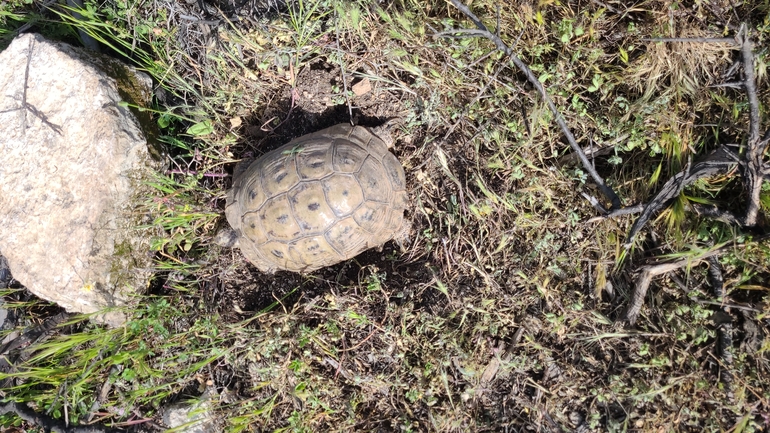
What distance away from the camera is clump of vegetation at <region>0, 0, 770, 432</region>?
279cm

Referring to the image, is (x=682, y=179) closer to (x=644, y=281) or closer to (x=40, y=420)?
(x=644, y=281)

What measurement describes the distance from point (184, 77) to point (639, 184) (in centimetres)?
316

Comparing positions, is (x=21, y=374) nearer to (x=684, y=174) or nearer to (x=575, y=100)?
(x=575, y=100)

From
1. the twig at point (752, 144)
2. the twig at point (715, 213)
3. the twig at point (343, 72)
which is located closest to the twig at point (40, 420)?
the twig at point (343, 72)

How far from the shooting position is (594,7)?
9.61 ft

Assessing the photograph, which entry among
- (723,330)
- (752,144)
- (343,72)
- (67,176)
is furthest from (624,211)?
(67,176)

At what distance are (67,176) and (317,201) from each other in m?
1.68

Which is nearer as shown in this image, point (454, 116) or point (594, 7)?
point (594, 7)

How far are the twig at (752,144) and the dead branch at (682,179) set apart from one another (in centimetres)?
10

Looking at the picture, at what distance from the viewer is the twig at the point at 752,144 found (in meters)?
2.58

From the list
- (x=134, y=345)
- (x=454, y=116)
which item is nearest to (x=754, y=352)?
(x=454, y=116)

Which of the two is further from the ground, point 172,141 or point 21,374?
point 172,141

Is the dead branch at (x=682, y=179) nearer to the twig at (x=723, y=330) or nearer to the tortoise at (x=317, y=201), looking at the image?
the twig at (x=723, y=330)

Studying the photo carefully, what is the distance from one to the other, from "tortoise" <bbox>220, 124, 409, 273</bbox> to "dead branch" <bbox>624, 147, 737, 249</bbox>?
150cm
